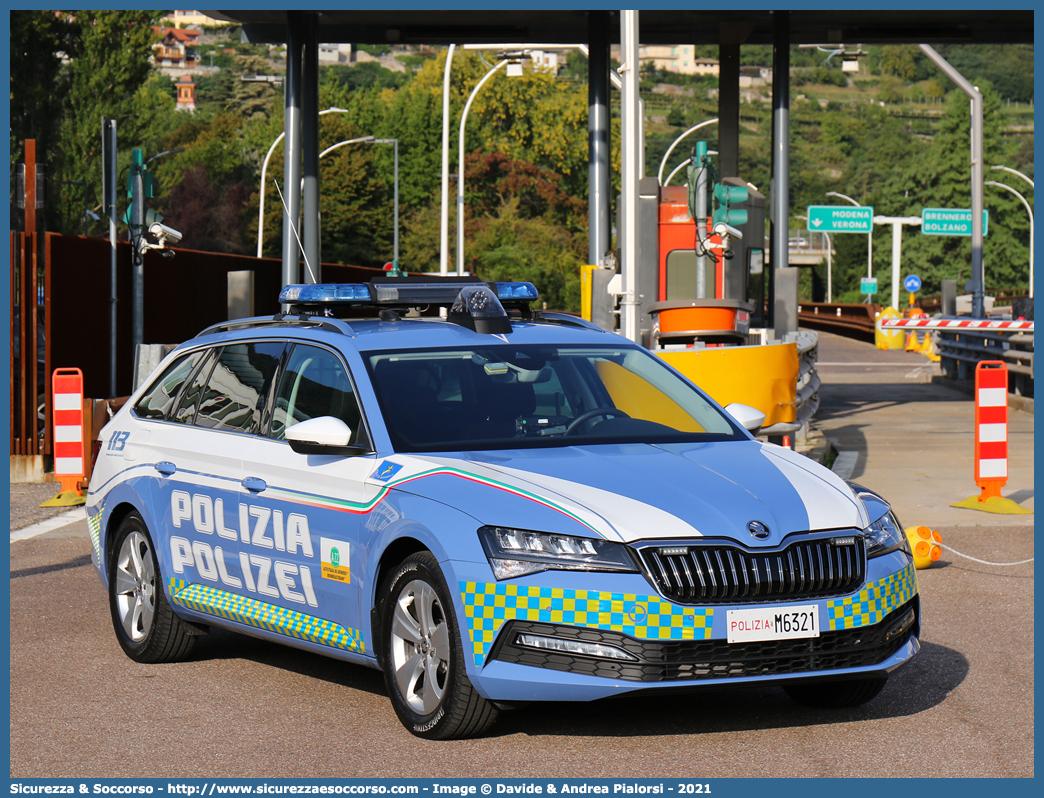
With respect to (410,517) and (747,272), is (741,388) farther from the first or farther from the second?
(747,272)

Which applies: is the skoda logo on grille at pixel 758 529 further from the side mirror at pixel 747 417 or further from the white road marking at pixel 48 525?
the white road marking at pixel 48 525

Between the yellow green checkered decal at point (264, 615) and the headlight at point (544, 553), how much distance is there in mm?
922

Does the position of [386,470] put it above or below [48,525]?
above

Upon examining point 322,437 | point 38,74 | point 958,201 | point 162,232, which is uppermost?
point 38,74

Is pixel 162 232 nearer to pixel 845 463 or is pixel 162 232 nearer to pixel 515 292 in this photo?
pixel 845 463

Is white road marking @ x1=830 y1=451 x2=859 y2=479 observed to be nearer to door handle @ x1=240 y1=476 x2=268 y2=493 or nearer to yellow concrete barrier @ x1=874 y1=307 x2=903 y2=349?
door handle @ x1=240 y1=476 x2=268 y2=493

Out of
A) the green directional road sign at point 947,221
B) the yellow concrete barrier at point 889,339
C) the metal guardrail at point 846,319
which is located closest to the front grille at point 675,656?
the yellow concrete barrier at point 889,339

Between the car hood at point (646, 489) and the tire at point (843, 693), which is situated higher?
the car hood at point (646, 489)

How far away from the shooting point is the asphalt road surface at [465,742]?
543 centimetres

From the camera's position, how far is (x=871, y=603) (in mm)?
5773

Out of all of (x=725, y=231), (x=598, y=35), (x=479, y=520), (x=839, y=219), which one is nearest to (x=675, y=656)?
(x=479, y=520)

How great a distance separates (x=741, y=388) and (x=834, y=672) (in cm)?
688

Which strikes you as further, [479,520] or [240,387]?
[240,387]

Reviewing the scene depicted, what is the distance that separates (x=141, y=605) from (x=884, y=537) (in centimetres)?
365
